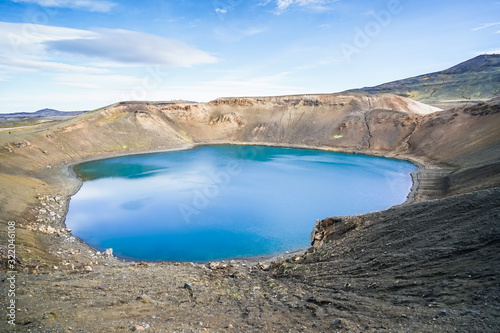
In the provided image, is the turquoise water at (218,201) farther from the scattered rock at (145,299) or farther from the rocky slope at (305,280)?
the scattered rock at (145,299)

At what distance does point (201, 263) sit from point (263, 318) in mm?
7317

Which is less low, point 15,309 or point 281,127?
point 281,127

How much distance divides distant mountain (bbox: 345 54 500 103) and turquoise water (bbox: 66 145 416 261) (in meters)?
78.6

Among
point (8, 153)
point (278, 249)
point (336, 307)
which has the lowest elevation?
point (278, 249)

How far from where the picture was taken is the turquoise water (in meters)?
15.4

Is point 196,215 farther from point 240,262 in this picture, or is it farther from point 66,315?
point 66,315

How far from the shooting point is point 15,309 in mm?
5621

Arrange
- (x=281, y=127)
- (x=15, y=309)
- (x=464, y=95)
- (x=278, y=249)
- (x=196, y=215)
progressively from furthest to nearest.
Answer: (x=464, y=95), (x=281, y=127), (x=196, y=215), (x=278, y=249), (x=15, y=309)

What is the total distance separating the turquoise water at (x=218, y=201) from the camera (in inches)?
607

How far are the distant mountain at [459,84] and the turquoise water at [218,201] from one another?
78.6m

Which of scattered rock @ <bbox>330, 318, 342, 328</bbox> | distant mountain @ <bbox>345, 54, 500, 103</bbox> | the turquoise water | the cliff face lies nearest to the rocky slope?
scattered rock @ <bbox>330, 318, 342, 328</bbox>

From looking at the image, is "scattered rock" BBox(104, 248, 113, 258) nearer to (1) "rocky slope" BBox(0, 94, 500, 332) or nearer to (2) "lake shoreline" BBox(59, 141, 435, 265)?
(1) "rocky slope" BBox(0, 94, 500, 332)

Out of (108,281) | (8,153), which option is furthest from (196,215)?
(8,153)

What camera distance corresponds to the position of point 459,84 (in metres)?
104
